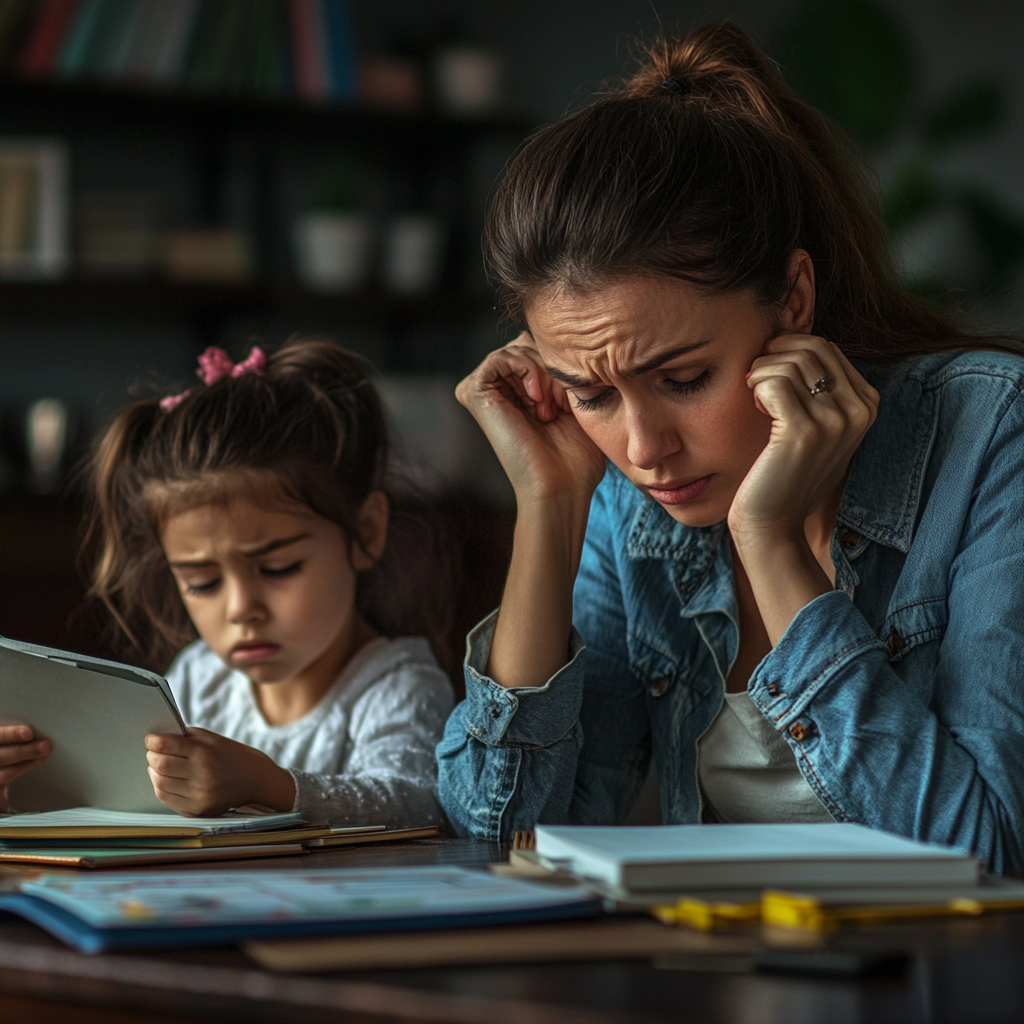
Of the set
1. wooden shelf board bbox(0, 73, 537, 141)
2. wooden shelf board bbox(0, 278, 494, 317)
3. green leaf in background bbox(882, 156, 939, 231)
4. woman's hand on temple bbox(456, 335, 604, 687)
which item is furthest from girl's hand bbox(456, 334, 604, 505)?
green leaf in background bbox(882, 156, 939, 231)

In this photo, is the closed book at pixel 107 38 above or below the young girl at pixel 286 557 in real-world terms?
above

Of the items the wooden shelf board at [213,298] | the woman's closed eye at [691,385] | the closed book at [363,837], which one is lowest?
the closed book at [363,837]

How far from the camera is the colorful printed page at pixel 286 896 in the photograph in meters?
0.62

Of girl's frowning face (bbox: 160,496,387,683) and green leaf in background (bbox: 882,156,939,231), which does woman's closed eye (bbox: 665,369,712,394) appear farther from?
green leaf in background (bbox: 882,156,939,231)

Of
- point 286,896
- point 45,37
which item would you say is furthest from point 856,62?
point 286,896

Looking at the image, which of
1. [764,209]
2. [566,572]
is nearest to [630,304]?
[764,209]

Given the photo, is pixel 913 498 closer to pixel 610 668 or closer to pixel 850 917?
pixel 610 668

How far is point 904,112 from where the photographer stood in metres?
3.54

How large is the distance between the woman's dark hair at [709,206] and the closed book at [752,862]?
1.72ft

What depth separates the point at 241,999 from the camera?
21.9 inches

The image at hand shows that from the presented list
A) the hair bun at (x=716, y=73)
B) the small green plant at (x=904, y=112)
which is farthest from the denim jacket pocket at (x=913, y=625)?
the small green plant at (x=904, y=112)

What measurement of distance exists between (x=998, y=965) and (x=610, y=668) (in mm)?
758

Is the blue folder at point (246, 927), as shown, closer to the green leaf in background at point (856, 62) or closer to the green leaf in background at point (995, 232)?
the green leaf in background at point (995, 232)

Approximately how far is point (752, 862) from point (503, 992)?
213 millimetres
